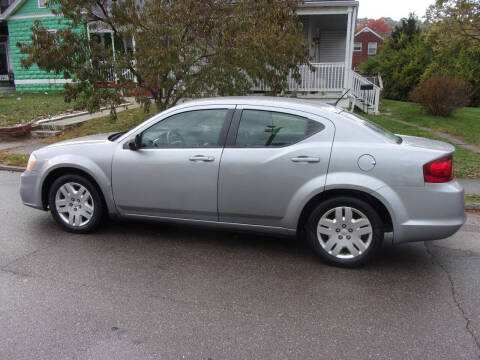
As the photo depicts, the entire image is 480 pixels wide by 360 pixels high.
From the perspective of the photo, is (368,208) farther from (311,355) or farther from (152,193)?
(152,193)

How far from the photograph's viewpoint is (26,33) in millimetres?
23172

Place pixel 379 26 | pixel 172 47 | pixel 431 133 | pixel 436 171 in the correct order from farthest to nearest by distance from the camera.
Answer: pixel 379 26, pixel 431 133, pixel 172 47, pixel 436 171

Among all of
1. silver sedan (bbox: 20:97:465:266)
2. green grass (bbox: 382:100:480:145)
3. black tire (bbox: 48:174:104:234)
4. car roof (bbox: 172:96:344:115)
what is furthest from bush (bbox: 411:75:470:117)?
black tire (bbox: 48:174:104:234)

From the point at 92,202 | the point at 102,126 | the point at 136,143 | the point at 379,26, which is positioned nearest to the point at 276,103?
the point at 136,143

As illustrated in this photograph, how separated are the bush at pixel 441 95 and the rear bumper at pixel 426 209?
515 inches

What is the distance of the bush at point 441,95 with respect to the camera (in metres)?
15.7

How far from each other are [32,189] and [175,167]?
1.92 metres

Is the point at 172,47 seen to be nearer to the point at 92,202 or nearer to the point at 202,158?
the point at 92,202

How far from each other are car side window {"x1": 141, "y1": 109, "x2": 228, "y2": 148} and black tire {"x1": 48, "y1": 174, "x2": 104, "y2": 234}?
831 mm

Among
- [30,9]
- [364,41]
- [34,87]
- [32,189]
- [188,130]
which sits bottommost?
[32,189]

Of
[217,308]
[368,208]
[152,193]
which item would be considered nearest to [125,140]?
[152,193]

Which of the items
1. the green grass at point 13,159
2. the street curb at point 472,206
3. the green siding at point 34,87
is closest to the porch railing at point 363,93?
the street curb at point 472,206

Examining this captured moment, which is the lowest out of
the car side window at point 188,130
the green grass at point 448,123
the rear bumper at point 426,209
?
the green grass at point 448,123

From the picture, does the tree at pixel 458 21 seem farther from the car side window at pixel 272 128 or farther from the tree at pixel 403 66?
the car side window at pixel 272 128
